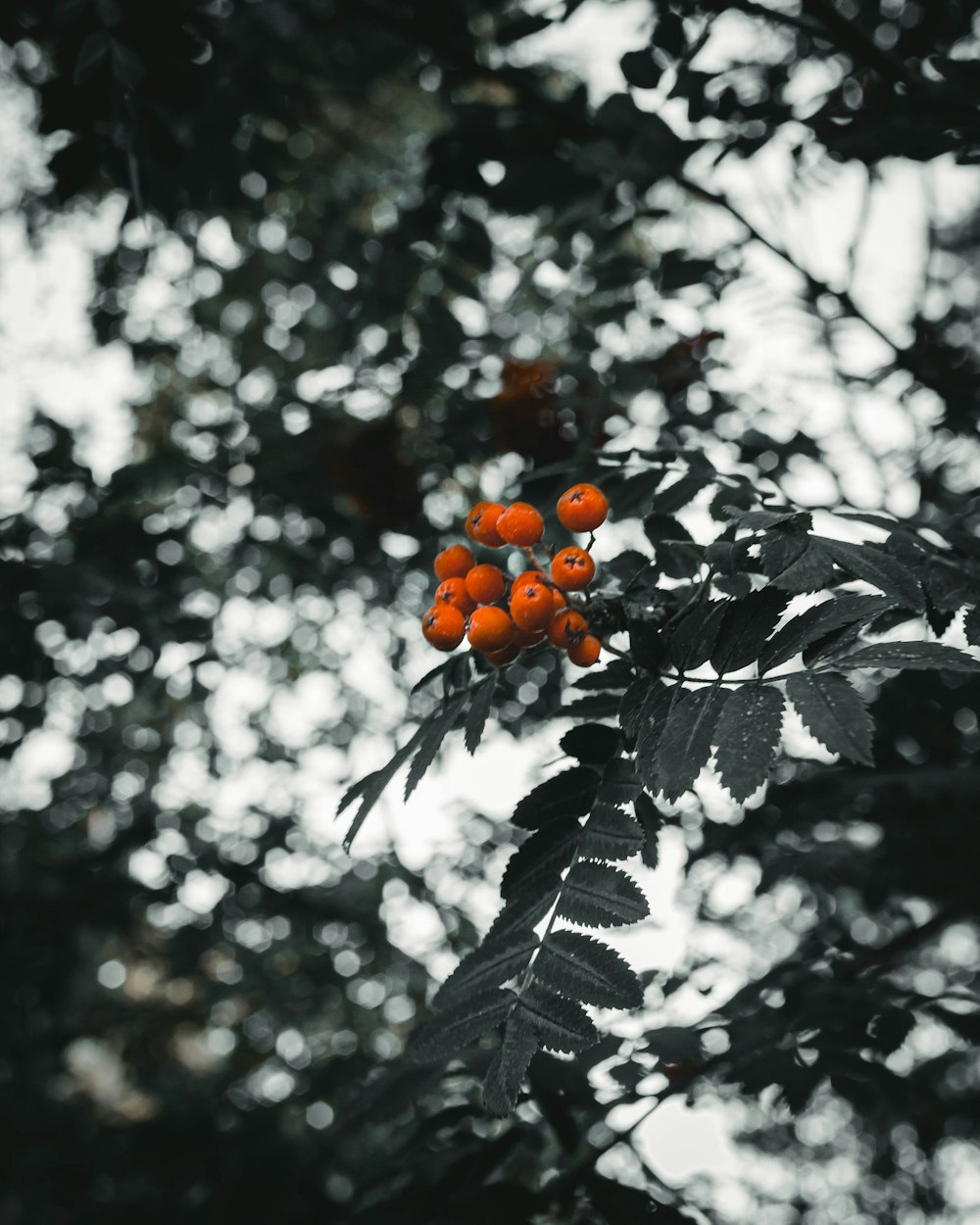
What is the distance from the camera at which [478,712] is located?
102 cm

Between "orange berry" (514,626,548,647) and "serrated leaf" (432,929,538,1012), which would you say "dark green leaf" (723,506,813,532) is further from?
"serrated leaf" (432,929,538,1012)

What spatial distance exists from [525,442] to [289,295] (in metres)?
1.55

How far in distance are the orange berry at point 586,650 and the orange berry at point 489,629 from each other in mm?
80

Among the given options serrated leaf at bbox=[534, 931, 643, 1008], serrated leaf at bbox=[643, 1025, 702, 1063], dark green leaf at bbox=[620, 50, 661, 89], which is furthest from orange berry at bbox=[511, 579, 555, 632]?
dark green leaf at bbox=[620, 50, 661, 89]

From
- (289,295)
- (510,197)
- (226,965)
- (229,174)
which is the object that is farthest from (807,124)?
(226,965)

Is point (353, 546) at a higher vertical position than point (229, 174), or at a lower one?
lower

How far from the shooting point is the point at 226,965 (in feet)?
13.5

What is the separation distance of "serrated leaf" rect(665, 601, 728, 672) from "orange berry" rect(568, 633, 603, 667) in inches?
4.5

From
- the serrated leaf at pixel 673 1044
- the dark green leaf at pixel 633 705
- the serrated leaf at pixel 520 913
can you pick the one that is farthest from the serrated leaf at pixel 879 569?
the serrated leaf at pixel 673 1044

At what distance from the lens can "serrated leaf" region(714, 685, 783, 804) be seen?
29.8 inches

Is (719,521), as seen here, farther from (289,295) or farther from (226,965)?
(226,965)

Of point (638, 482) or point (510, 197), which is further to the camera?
point (510, 197)

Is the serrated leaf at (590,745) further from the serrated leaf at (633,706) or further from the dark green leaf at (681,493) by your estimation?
the dark green leaf at (681,493)

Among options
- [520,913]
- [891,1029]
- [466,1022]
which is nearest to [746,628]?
[520,913]
